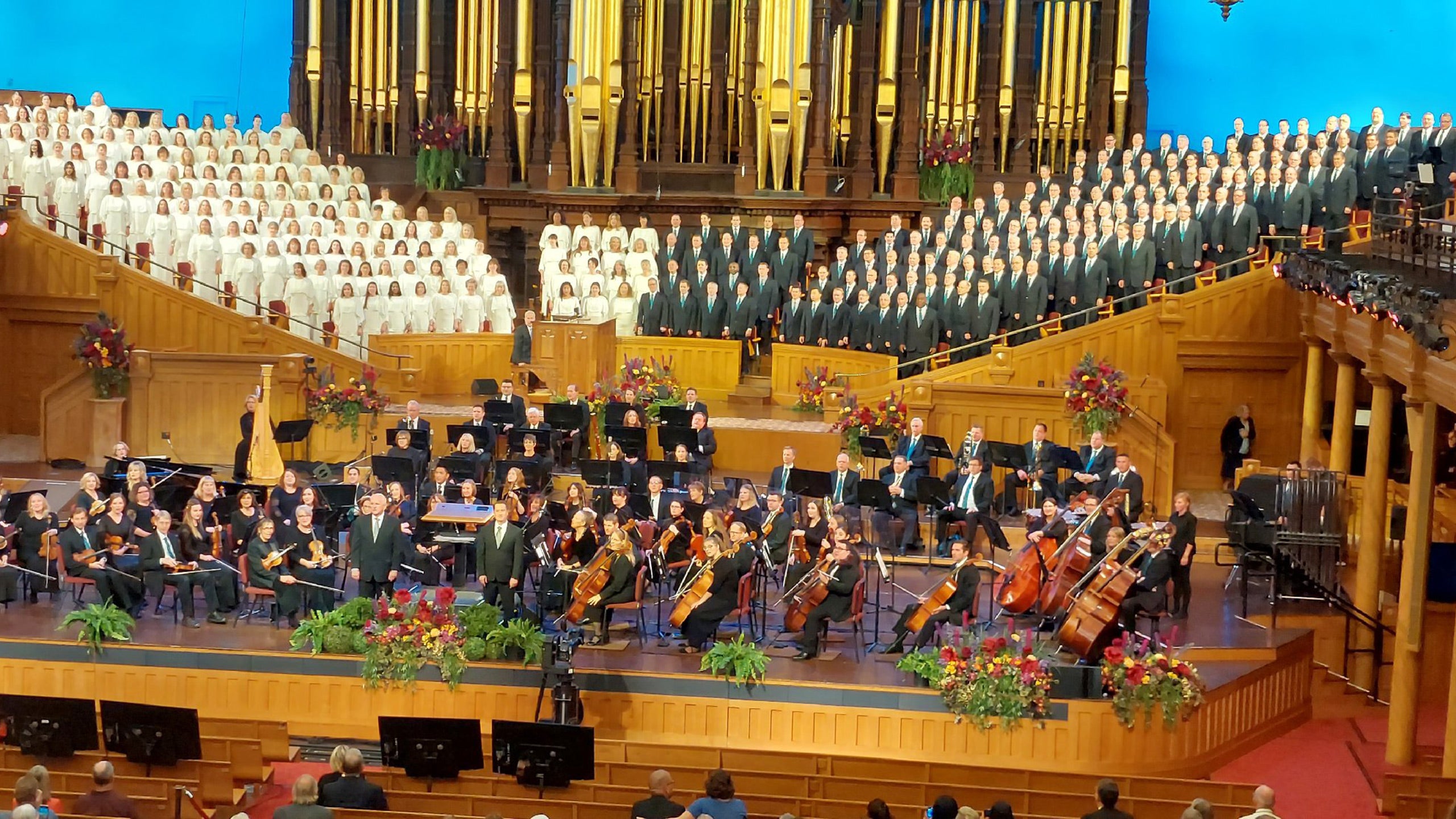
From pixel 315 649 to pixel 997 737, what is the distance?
468 cm

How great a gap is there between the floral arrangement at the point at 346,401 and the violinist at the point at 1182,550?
26.4 feet

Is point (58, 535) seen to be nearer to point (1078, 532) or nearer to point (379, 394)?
point (379, 394)

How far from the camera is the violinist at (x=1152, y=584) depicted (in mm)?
13258

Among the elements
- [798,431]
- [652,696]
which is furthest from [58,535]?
[798,431]

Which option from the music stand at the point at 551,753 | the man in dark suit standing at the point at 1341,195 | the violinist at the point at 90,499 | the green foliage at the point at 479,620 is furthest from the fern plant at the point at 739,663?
the man in dark suit standing at the point at 1341,195

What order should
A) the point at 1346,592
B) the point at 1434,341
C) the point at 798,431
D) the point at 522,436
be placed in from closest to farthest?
the point at 1434,341
the point at 1346,592
the point at 522,436
the point at 798,431

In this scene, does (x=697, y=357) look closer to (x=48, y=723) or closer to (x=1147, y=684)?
(x=1147, y=684)

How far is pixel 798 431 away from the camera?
58.5 ft

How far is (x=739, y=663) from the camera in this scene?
12.6 m

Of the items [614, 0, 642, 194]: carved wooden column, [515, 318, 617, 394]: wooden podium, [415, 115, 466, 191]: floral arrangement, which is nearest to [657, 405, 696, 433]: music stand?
[515, 318, 617, 394]: wooden podium

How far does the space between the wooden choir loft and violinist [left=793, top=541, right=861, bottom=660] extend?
36.0ft

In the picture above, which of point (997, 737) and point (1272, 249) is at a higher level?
point (1272, 249)

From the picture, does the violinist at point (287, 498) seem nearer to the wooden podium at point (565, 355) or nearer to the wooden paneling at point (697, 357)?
the wooden podium at point (565, 355)

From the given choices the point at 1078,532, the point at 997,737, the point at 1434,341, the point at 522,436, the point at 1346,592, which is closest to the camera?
the point at 1434,341
